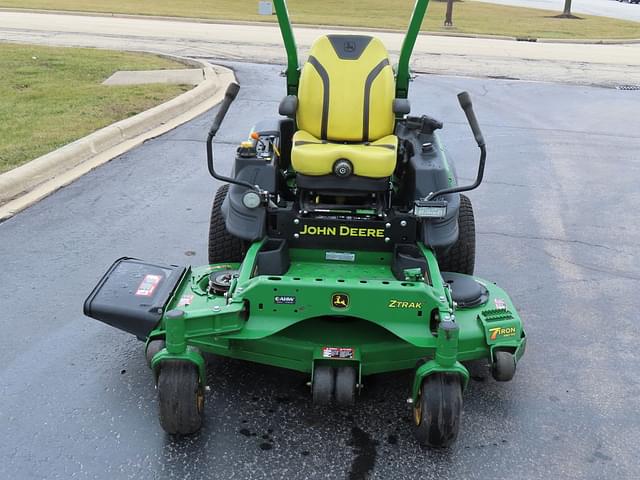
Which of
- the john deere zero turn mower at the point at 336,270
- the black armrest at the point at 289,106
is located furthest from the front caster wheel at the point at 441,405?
the black armrest at the point at 289,106

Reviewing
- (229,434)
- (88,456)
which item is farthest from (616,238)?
(88,456)

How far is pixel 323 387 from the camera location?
3010 mm

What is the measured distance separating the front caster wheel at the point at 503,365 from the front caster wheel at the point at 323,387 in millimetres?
738

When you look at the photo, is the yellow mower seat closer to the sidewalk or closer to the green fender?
the green fender

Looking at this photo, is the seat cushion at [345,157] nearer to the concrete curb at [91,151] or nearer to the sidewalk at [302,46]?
the concrete curb at [91,151]

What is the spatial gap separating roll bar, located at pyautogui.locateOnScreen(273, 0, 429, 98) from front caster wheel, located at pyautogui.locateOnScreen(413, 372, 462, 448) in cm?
214

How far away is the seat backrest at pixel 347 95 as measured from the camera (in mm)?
4055

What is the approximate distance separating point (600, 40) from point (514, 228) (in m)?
18.5

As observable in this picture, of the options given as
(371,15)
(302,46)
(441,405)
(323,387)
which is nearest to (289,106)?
(323,387)

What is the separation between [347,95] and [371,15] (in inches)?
884

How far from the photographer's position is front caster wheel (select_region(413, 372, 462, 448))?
2.86 metres

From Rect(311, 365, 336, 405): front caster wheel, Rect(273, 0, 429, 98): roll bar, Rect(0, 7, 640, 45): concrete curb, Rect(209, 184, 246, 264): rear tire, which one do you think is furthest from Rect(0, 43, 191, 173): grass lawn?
Rect(0, 7, 640, 45): concrete curb

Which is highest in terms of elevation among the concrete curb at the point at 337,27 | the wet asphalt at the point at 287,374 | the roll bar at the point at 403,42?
the roll bar at the point at 403,42

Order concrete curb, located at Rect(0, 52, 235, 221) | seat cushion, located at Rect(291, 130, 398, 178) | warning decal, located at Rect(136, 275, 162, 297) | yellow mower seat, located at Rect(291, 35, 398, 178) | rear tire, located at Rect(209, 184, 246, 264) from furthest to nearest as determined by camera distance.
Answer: concrete curb, located at Rect(0, 52, 235, 221)
rear tire, located at Rect(209, 184, 246, 264)
yellow mower seat, located at Rect(291, 35, 398, 178)
seat cushion, located at Rect(291, 130, 398, 178)
warning decal, located at Rect(136, 275, 162, 297)
